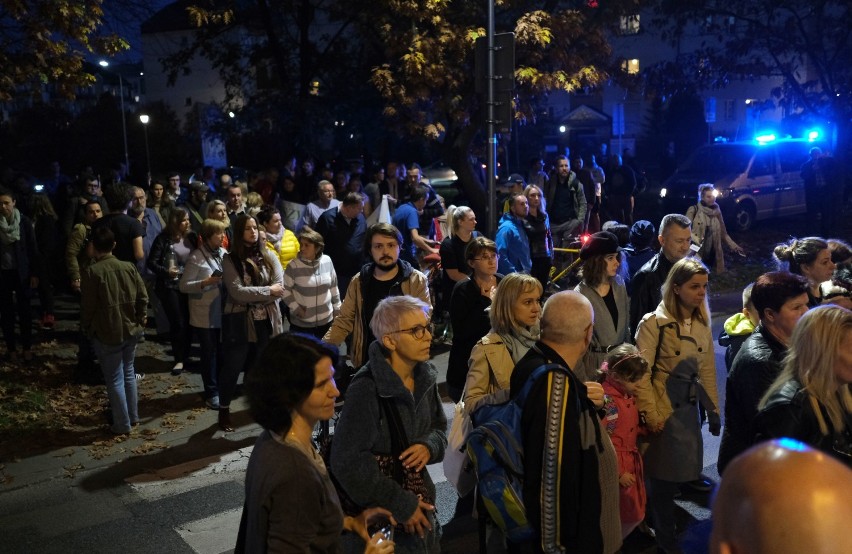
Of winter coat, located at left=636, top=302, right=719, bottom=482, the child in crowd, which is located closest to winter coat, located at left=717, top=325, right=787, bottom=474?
winter coat, located at left=636, top=302, right=719, bottom=482

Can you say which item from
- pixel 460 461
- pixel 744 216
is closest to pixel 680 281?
pixel 460 461

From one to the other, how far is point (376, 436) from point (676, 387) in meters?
2.39

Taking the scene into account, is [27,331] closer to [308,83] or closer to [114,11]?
[114,11]

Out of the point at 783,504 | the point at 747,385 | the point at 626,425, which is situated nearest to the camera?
the point at 783,504

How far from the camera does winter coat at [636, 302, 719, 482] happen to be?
521 centimetres

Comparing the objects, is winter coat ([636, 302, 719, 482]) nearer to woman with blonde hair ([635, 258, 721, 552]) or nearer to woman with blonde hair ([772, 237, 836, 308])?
woman with blonde hair ([635, 258, 721, 552])

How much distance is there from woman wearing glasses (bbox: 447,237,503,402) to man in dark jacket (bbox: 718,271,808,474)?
2.00m

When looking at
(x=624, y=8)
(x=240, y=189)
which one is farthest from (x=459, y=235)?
(x=624, y=8)

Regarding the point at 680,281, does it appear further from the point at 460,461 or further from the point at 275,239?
the point at 275,239

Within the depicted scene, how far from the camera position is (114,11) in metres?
13.6

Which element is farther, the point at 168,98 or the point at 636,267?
the point at 168,98

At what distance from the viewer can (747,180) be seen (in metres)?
19.3

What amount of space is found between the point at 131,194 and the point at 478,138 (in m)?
10.3

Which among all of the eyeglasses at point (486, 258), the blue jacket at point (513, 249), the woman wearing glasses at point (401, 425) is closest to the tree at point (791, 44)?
the blue jacket at point (513, 249)
